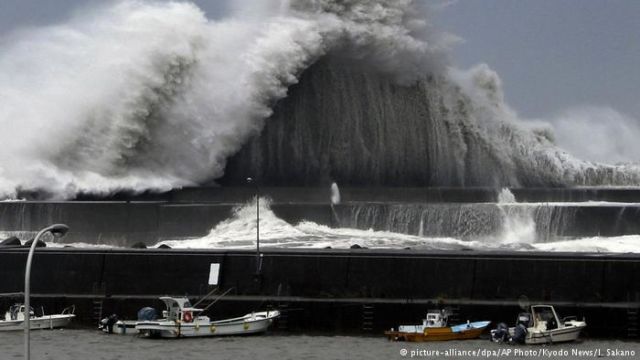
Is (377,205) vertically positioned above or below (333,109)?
below

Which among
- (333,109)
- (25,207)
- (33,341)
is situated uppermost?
(333,109)

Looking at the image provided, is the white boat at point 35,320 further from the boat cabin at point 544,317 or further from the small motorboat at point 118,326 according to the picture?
the boat cabin at point 544,317

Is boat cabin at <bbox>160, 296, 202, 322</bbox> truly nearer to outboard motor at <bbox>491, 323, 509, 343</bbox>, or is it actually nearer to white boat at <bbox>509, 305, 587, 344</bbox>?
outboard motor at <bbox>491, 323, 509, 343</bbox>

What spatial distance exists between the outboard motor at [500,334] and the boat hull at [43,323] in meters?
7.94

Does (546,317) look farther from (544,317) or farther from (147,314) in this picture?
(147,314)

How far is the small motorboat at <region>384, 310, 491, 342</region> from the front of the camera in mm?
26219

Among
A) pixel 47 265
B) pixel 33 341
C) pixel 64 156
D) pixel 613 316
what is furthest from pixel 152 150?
pixel 613 316

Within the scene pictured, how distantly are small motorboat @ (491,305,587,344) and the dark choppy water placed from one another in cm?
18

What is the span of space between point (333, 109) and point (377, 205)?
9.17m

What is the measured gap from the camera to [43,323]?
2833cm

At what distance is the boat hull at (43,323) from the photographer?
2828 cm

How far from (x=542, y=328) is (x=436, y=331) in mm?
1806

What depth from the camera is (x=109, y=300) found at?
2878cm

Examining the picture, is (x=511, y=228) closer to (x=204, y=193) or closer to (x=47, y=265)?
(x=204, y=193)
